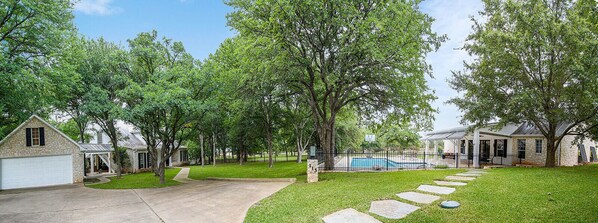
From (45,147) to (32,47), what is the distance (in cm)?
687

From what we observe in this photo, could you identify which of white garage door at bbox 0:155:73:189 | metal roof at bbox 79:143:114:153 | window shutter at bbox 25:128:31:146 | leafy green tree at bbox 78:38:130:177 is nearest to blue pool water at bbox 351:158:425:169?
leafy green tree at bbox 78:38:130:177

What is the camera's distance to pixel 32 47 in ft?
44.1

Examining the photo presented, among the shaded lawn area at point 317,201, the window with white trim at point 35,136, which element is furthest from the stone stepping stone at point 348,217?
the window with white trim at point 35,136

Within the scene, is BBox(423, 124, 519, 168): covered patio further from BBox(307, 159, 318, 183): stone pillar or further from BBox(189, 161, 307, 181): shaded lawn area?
BBox(307, 159, 318, 183): stone pillar

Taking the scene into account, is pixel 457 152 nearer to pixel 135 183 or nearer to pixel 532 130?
pixel 532 130

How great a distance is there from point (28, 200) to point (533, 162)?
28451 millimetres

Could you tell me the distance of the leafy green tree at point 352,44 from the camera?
39.4ft

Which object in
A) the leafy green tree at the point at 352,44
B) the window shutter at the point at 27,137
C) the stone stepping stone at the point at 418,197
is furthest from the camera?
the window shutter at the point at 27,137

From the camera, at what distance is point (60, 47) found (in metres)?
13.9

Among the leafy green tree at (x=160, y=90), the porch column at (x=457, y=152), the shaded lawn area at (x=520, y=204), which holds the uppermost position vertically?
the leafy green tree at (x=160, y=90)

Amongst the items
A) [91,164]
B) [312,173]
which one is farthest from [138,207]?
[91,164]

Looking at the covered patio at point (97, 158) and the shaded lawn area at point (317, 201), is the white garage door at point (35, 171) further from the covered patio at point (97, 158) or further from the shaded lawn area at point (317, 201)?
the shaded lawn area at point (317, 201)

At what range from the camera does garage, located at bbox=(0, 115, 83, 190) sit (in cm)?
1631

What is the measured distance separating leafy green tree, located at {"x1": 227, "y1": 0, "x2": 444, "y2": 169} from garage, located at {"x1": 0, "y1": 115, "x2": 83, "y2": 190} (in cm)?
1303
